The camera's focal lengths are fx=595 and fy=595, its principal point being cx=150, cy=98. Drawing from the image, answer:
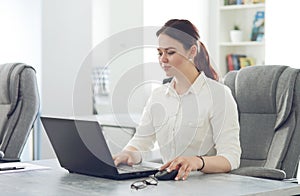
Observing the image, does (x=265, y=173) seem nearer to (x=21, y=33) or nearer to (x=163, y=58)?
(x=163, y=58)

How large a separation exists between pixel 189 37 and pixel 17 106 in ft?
4.24

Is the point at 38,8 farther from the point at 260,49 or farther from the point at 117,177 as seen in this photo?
the point at 117,177

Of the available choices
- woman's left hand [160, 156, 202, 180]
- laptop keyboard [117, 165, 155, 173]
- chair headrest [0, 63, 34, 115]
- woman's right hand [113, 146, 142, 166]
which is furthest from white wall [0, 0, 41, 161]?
woman's left hand [160, 156, 202, 180]

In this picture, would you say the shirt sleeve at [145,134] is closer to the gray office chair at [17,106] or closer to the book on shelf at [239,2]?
the gray office chair at [17,106]

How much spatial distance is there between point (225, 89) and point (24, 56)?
271 centimetres

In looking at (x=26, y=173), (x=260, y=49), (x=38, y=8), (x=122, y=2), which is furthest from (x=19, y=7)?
(x=26, y=173)

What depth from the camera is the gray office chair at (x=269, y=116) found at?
8.88 feet

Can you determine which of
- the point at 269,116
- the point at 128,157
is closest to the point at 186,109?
the point at 128,157

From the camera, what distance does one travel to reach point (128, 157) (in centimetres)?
221

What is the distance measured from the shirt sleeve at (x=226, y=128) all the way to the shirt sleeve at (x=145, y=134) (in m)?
0.30

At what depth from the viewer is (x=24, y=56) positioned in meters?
4.82

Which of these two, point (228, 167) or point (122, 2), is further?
point (122, 2)

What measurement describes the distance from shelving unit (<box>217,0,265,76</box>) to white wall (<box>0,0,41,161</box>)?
1.62 meters

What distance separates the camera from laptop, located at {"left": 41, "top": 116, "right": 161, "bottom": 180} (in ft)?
6.24
